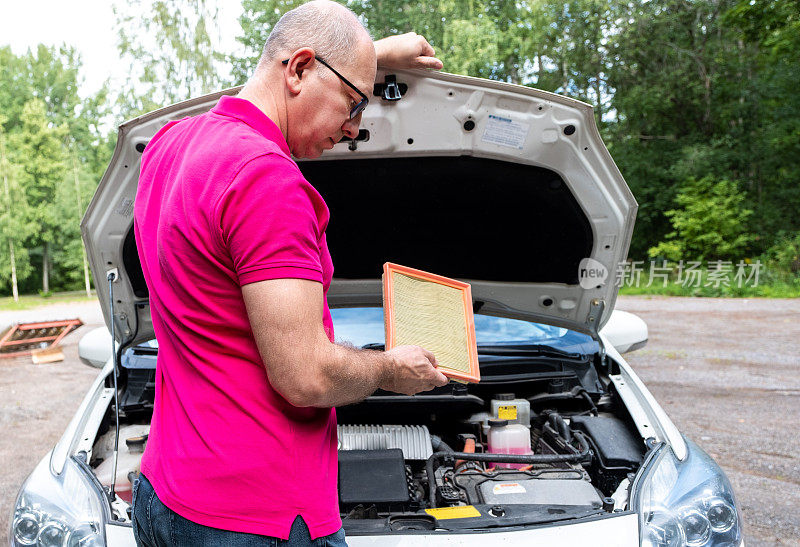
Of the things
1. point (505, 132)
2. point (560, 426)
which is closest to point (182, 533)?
point (505, 132)

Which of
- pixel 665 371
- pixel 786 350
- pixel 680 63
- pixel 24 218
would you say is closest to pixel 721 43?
pixel 680 63

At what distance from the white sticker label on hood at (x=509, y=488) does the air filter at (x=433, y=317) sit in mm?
570

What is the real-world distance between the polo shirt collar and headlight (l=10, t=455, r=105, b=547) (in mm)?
1332

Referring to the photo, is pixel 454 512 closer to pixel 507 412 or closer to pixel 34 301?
pixel 507 412

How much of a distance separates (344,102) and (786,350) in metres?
8.84

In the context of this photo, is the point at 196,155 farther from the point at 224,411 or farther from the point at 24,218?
the point at 24,218

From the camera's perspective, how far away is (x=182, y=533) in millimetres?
1144

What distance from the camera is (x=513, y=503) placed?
6.84ft

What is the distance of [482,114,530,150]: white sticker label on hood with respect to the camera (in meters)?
2.29

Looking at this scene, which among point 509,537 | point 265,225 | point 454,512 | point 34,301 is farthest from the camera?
point 34,301

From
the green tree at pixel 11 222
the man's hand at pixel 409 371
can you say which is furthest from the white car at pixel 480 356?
the green tree at pixel 11 222

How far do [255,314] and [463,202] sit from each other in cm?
196

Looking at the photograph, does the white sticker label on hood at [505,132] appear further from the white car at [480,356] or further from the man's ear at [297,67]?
the man's ear at [297,67]

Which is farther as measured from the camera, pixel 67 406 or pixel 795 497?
pixel 67 406
